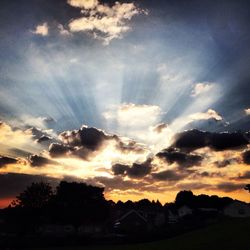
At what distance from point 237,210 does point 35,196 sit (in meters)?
76.7

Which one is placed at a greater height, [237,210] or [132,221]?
[237,210]

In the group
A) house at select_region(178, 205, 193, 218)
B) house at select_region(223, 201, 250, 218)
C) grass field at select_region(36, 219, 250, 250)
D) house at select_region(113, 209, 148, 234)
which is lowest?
grass field at select_region(36, 219, 250, 250)

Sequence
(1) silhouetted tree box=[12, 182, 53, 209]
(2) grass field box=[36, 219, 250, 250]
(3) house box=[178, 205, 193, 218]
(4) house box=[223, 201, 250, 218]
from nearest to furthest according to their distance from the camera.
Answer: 1. (2) grass field box=[36, 219, 250, 250]
2. (1) silhouetted tree box=[12, 182, 53, 209]
3. (4) house box=[223, 201, 250, 218]
4. (3) house box=[178, 205, 193, 218]

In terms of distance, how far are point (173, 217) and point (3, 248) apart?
103 metres

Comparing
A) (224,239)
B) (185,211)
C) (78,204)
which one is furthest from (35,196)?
(185,211)

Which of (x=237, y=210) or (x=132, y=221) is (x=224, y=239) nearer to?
(x=132, y=221)

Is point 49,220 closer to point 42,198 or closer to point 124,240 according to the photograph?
point 42,198

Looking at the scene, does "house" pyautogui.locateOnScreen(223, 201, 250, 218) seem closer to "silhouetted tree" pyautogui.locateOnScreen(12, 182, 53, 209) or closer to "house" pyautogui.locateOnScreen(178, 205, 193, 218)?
"house" pyautogui.locateOnScreen(178, 205, 193, 218)

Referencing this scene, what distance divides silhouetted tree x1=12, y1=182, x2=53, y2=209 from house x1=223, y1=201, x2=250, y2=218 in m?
69.1

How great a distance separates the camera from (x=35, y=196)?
96.0 metres

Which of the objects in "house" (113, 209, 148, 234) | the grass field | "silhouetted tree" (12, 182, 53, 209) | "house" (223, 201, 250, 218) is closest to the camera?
the grass field

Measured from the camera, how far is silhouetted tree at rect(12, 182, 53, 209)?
3698 inches

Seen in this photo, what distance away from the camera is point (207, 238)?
5234 centimetres

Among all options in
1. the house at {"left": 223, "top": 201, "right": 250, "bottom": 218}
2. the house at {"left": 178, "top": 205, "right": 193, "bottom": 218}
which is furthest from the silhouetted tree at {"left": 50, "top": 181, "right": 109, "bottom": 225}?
the house at {"left": 178, "top": 205, "right": 193, "bottom": 218}
